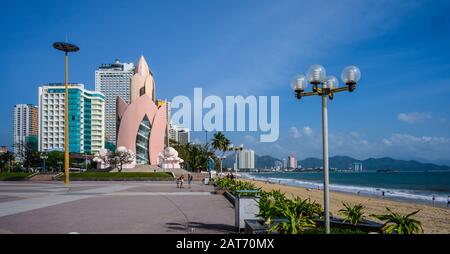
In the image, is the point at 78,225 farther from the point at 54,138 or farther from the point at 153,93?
the point at 54,138

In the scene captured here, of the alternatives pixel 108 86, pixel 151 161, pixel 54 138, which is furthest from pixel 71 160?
pixel 108 86

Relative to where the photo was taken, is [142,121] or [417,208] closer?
[417,208]

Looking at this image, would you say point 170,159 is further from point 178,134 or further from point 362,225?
point 178,134

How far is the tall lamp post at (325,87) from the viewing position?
20.1 ft

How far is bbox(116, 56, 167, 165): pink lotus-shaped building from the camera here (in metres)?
62.4

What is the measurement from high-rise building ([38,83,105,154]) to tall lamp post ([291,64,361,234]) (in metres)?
108

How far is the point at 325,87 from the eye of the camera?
664 centimetres

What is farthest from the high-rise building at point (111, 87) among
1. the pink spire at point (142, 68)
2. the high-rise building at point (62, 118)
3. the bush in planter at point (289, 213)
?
the bush in planter at point (289, 213)

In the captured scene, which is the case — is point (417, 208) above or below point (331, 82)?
below

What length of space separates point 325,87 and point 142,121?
59.5 meters

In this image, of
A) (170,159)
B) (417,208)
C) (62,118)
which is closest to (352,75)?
(417,208)

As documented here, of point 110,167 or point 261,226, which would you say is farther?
point 110,167

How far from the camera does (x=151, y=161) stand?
64.5 meters
